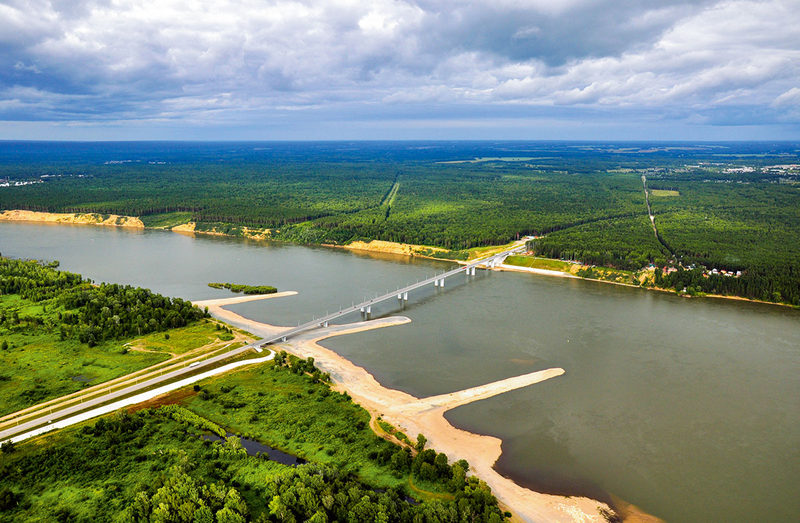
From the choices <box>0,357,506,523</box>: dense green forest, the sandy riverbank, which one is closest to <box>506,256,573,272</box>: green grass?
the sandy riverbank

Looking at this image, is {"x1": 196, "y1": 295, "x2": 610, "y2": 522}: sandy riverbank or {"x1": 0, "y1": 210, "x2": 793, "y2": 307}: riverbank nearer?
{"x1": 196, "y1": 295, "x2": 610, "y2": 522}: sandy riverbank

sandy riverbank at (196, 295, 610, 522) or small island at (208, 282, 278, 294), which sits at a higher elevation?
small island at (208, 282, 278, 294)

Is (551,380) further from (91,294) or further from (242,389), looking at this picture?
(91,294)

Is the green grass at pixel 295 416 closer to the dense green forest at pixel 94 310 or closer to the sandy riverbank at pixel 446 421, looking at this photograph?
the sandy riverbank at pixel 446 421

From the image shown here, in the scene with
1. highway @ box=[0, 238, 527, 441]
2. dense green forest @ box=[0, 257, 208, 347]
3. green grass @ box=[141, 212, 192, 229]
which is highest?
green grass @ box=[141, 212, 192, 229]

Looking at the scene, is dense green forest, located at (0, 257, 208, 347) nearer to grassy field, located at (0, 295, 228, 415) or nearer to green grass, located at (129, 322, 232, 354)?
grassy field, located at (0, 295, 228, 415)

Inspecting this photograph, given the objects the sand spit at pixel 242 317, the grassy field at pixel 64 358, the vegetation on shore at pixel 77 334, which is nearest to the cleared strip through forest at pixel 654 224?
the sand spit at pixel 242 317

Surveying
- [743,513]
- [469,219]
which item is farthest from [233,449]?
[469,219]
